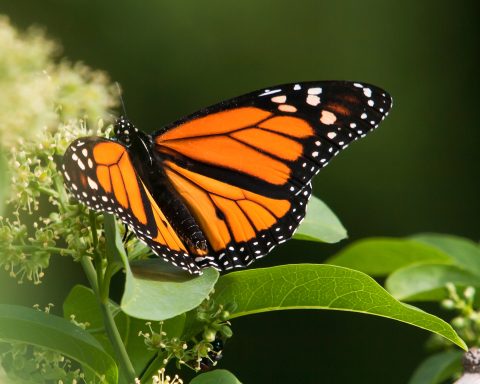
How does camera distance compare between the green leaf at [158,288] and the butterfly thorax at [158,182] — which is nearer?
the green leaf at [158,288]

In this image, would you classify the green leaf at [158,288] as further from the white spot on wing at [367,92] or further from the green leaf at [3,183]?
the white spot on wing at [367,92]

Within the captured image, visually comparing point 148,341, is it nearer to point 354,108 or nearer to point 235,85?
point 354,108

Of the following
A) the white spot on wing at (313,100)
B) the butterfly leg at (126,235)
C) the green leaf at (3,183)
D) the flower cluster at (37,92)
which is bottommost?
the butterfly leg at (126,235)

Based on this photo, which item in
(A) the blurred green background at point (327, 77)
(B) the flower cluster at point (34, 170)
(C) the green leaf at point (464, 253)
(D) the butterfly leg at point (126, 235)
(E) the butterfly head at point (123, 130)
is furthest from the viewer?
(A) the blurred green background at point (327, 77)

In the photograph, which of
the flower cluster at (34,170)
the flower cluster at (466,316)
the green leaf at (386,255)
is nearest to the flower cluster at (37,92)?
the flower cluster at (34,170)

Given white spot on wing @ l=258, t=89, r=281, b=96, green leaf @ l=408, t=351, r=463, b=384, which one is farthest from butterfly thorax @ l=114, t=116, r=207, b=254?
green leaf @ l=408, t=351, r=463, b=384

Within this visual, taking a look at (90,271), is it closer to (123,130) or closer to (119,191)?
(119,191)

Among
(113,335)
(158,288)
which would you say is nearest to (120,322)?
(113,335)
